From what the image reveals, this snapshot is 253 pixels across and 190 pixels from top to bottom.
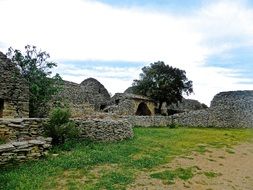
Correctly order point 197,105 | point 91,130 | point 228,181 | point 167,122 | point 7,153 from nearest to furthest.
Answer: point 7,153 → point 228,181 → point 91,130 → point 167,122 → point 197,105

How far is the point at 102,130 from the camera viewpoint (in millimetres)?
18562

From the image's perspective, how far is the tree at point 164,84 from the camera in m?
45.6

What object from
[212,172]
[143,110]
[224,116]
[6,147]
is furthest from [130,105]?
[6,147]

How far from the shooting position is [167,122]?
35.5m

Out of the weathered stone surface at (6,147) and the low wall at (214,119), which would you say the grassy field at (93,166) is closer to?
the weathered stone surface at (6,147)

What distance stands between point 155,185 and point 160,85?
3386 centimetres

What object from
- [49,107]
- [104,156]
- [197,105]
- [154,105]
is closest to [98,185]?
[104,156]

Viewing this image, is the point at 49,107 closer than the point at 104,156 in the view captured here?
No

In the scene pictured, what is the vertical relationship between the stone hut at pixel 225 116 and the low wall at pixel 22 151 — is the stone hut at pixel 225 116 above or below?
above

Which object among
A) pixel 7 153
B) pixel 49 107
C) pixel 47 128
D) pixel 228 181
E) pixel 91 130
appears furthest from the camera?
pixel 49 107

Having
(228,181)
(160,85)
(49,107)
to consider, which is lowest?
(228,181)

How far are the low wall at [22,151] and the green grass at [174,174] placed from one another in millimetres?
4166

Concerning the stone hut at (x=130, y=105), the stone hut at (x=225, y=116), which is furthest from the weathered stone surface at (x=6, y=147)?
the stone hut at (x=225, y=116)

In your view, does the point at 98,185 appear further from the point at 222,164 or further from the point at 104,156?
the point at 222,164
